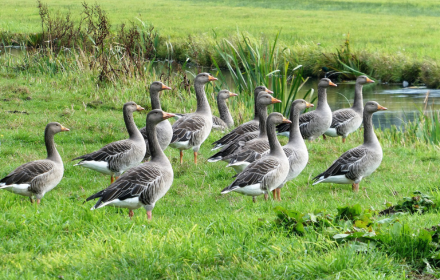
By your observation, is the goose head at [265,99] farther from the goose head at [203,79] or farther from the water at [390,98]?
the water at [390,98]

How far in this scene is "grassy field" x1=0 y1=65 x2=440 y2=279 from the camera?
4965 mm

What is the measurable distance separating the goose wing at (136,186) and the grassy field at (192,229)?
21cm

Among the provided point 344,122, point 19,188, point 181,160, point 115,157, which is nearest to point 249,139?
point 181,160

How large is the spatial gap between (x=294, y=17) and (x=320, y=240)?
48.7m

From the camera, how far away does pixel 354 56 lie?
28.8 metres

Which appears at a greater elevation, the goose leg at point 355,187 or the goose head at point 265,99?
the goose head at point 265,99

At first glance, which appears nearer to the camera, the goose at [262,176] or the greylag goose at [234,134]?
the goose at [262,176]

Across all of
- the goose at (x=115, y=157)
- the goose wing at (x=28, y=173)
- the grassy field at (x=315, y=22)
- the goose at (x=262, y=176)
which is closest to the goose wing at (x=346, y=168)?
the goose at (x=262, y=176)

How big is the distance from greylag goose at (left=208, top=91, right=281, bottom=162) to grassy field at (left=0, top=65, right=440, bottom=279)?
1.39 feet

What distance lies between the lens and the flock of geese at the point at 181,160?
288 inches

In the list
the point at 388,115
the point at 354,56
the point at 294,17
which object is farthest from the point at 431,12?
the point at 388,115

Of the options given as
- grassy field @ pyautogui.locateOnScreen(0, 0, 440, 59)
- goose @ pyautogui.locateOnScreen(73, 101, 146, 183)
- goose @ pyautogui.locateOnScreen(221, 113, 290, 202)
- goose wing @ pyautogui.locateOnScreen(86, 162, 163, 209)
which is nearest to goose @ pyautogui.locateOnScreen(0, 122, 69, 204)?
goose @ pyautogui.locateOnScreen(73, 101, 146, 183)

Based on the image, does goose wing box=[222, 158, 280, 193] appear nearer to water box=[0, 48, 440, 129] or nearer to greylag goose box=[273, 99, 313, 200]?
greylag goose box=[273, 99, 313, 200]

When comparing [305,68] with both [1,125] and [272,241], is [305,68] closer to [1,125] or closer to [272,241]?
[1,125]
